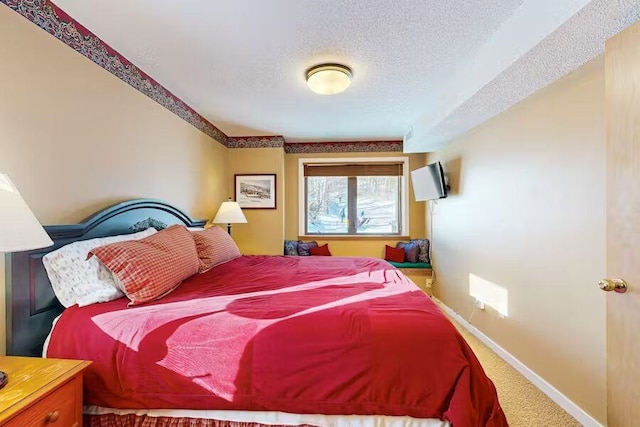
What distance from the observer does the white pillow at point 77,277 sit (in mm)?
1390

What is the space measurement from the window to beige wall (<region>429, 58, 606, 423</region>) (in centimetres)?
165

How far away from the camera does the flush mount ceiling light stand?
7.02 feet

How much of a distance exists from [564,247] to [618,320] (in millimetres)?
720

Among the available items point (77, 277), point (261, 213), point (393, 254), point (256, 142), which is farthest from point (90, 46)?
point (393, 254)

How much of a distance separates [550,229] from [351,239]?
9.01 ft

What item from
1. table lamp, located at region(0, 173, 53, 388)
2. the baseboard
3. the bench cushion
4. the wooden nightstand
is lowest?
the baseboard

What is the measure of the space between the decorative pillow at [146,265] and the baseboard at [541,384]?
249 cm

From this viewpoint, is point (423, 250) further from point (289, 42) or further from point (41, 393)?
point (41, 393)

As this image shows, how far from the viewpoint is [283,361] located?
3.85 feet

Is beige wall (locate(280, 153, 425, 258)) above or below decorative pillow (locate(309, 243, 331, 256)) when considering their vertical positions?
above

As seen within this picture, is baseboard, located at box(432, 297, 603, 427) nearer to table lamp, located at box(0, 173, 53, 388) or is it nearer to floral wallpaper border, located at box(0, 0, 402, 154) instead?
table lamp, located at box(0, 173, 53, 388)

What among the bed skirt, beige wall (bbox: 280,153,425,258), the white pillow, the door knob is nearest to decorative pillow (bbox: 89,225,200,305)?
the white pillow

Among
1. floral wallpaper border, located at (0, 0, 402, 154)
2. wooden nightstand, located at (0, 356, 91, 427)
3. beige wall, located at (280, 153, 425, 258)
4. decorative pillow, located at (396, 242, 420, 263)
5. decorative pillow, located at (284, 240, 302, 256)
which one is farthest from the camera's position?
beige wall, located at (280, 153, 425, 258)

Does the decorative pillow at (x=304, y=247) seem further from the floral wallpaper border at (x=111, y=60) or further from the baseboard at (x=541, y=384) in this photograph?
the baseboard at (x=541, y=384)
